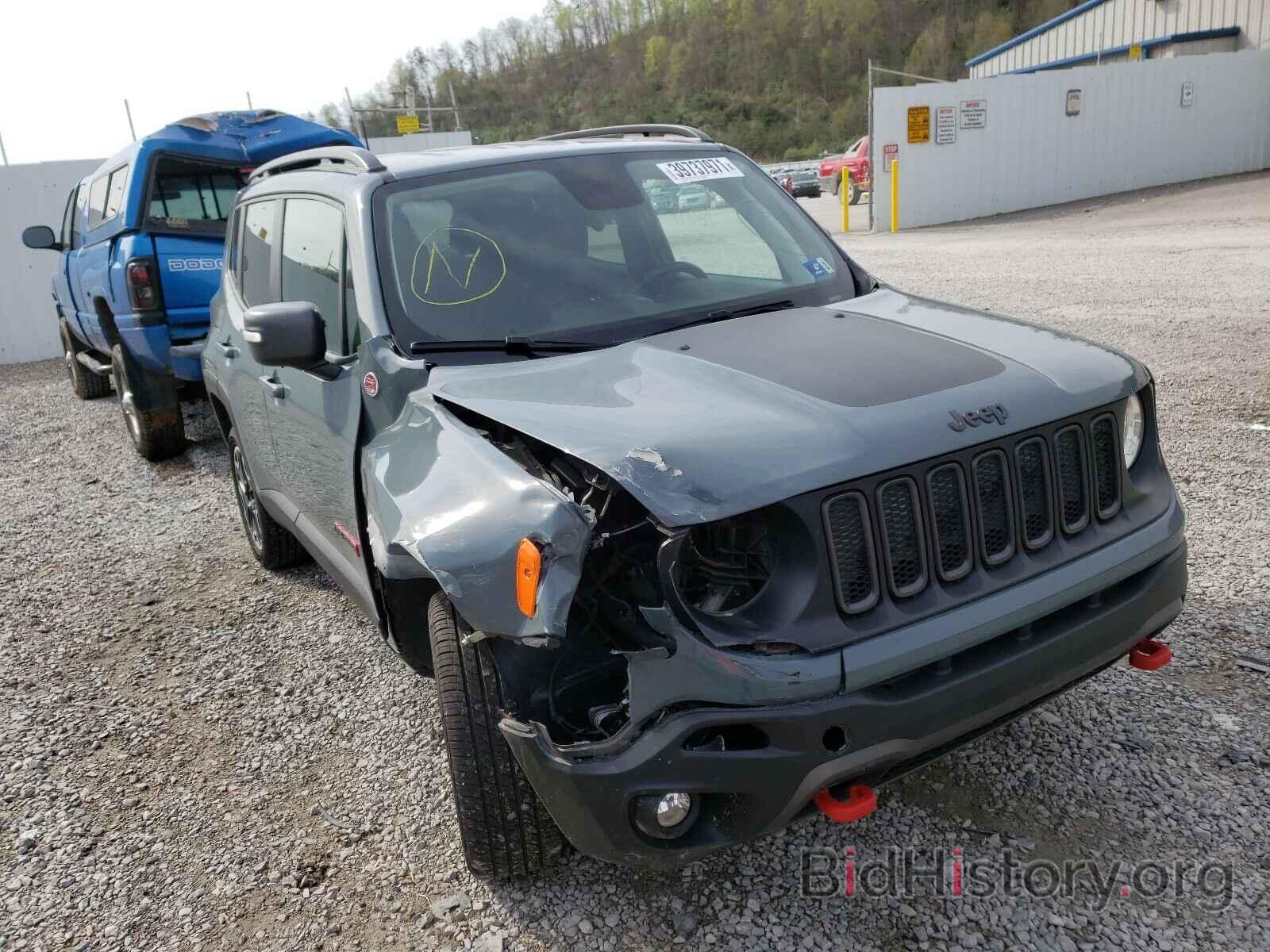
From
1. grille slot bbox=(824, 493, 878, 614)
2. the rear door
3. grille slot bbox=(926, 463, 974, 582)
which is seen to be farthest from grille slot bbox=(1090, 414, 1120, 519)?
the rear door

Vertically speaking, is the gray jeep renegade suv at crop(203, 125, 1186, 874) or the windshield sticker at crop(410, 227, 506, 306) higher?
the windshield sticker at crop(410, 227, 506, 306)

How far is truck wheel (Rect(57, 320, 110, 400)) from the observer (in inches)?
417

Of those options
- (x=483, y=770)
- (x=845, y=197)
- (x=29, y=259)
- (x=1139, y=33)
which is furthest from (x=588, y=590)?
(x=1139, y=33)

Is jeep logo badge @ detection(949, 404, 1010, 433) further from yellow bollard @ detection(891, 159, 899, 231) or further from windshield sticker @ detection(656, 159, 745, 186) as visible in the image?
yellow bollard @ detection(891, 159, 899, 231)

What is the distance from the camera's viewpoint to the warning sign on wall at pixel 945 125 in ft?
63.3

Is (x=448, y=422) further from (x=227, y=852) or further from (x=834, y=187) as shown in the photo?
(x=834, y=187)

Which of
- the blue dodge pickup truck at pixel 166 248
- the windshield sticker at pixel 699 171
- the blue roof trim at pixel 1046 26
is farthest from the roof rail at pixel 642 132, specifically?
the blue roof trim at pixel 1046 26

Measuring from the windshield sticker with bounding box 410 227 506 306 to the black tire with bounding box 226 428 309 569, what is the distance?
1.95 m

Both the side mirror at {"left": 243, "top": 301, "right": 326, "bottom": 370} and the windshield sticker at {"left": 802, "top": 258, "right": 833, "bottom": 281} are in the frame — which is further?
the windshield sticker at {"left": 802, "top": 258, "right": 833, "bottom": 281}

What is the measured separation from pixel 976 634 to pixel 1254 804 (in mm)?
1172

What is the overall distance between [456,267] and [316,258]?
0.75 meters

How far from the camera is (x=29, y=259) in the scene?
1358 centimetres

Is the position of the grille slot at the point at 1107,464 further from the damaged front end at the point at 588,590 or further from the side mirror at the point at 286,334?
the side mirror at the point at 286,334

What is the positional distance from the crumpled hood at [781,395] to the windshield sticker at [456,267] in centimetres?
37
